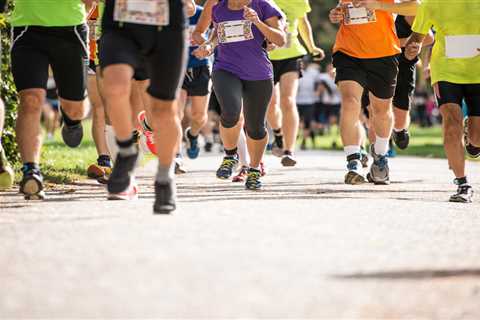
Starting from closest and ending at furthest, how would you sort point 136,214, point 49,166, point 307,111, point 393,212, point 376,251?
point 376,251
point 136,214
point 393,212
point 49,166
point 307,111

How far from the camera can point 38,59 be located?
28.9 feet

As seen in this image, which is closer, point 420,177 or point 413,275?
point 413,275

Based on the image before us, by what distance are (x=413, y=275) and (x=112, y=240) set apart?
1617 mm

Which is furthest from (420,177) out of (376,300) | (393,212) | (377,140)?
(376,300)

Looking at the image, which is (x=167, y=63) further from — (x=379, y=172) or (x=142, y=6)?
(x=379, y=172)

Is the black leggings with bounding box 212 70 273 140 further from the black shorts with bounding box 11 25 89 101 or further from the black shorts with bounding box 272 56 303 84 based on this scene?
the black shorts with bounding box 272 56 303 84

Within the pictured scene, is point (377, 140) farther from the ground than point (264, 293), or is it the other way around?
point (264, 293)

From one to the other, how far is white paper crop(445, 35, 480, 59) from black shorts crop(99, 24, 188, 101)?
122 inches

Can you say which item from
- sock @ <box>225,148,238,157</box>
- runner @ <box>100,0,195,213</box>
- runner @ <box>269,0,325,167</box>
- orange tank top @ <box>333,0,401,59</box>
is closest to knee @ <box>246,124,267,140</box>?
sock @ <box>225,148,238,157</box>

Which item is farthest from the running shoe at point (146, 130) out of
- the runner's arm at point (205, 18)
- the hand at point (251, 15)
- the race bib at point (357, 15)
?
the race bib at point (357, 15)

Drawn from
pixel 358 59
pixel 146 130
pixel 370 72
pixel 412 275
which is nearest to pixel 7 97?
pixel 146 130

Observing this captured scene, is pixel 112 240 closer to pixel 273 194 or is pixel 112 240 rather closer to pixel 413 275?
pixel 413 275

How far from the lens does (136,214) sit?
7461mm

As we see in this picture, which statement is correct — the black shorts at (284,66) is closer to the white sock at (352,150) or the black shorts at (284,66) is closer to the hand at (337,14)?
the hand at (337,14)
